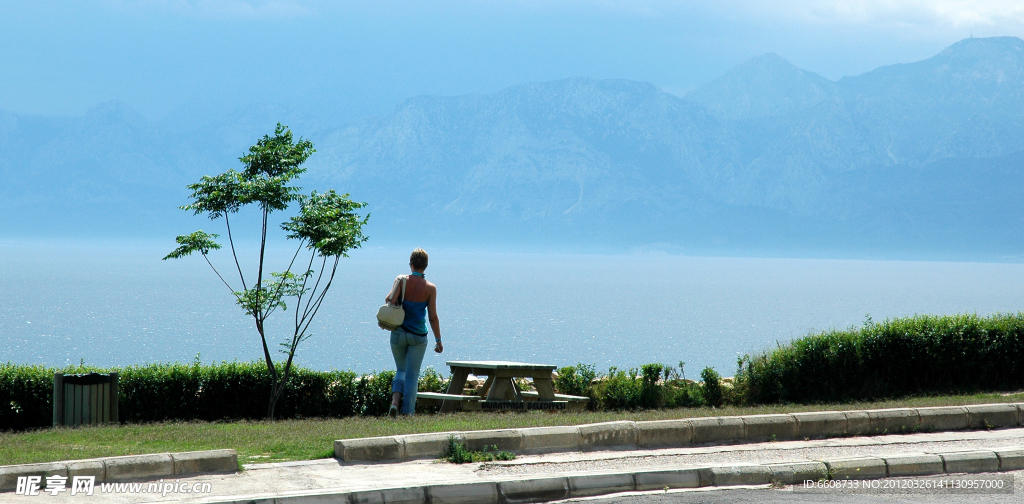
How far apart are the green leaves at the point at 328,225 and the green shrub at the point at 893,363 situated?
6195mm

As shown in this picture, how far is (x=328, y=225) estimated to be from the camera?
1380 centimetres

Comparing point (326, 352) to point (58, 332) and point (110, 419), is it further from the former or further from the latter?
point (110, 419)

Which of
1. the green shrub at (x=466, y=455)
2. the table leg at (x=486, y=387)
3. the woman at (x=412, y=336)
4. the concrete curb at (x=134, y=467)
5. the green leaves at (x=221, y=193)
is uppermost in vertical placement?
the green leaves at (x=221, y=193)

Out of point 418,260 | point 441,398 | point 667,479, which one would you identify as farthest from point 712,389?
point 667,479

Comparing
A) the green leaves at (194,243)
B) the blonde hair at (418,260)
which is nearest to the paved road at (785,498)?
the blonde hair at (418,260)

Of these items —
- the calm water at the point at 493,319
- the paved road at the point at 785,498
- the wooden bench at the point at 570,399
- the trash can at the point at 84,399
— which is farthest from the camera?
the calm water at the point at 493,319

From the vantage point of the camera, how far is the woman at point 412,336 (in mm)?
11367

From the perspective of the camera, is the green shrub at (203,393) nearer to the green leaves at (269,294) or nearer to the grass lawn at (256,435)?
the green leaves at (269,294)

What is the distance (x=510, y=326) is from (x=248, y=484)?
223 feet

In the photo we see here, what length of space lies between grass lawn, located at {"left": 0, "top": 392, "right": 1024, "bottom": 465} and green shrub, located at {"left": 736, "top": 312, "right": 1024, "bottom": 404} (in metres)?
2.29

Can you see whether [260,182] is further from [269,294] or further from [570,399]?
[570,399]

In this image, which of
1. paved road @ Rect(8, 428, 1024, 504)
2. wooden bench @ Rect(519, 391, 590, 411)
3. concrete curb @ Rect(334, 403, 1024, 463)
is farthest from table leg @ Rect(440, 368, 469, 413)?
paved road @ Rect(8, 428, 1024, 504)

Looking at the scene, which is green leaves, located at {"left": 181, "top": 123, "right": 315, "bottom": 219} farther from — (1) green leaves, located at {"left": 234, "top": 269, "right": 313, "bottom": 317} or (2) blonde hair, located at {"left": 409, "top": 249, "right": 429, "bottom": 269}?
(2) blonde hair, located at {"left": 409, "top": 249, "right": 429, "bottom": 269}

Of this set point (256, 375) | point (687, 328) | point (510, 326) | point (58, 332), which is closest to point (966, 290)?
point (687, 328)
